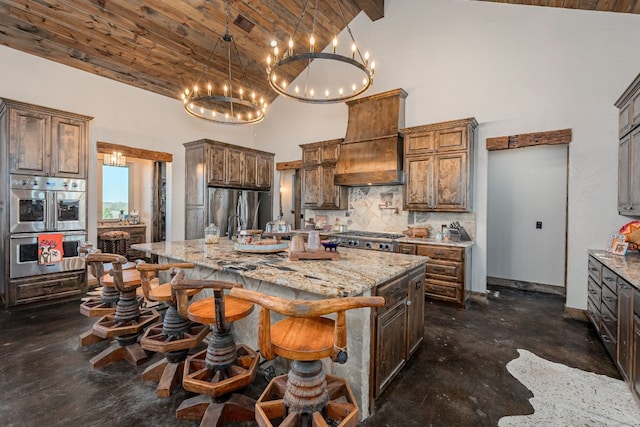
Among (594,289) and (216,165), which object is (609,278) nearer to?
(594,289)

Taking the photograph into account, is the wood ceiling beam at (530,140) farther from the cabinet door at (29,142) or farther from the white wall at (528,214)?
the cabinet door at (29,142)

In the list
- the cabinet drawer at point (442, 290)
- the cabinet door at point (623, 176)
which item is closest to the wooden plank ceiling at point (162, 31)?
the cabinet door at point (623, 176)

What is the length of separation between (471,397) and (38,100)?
6.41m

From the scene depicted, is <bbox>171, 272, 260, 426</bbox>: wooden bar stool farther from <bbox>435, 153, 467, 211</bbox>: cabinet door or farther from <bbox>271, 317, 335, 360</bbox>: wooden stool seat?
<bbox>435, 153, 467, 211</bbox>: cabinet door

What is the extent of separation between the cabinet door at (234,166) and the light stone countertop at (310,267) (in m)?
3.34

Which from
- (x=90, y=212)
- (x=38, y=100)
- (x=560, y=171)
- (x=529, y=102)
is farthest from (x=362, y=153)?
(x=38, y=100)

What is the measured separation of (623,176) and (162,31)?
6.47 m

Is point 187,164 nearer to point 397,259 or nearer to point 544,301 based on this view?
point 397,259

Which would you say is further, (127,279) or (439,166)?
(439,166)

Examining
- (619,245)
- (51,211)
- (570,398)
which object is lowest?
(570,398)

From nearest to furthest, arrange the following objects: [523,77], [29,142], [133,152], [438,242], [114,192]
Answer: [29,142]
[523,77]
[438,242]
[133,152]
[114,192]

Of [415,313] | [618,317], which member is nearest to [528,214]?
[618,317]

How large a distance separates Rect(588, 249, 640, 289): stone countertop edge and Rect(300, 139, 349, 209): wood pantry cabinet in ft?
12.1

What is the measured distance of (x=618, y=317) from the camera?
235cm
